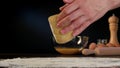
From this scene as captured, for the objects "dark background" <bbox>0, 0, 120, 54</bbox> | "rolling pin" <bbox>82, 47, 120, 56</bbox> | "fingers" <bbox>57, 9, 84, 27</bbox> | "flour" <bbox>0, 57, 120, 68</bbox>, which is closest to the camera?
"flour" <bbox>0, 57, 120, 68</bbox>

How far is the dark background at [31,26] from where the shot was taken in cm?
175

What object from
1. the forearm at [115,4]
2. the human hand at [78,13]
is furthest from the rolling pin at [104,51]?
the forearm at [115,4]

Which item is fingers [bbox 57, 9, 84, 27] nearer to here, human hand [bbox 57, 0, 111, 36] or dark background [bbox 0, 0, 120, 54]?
human hand [bbox 57, 0, 111, 36]

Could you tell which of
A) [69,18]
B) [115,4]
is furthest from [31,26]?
[115,4]

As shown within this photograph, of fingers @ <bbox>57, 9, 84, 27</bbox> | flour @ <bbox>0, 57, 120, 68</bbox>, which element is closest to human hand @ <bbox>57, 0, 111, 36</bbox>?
fingers @ <bbox>57, 9, 84, 27</bbox>

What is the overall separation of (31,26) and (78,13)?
15.0 inches

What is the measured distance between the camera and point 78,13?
154 cm

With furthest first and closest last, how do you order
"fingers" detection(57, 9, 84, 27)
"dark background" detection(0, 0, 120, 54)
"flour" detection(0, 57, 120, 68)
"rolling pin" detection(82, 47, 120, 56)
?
"dark background" detection(0, 0, 120, 54), "fingers" detection(57, 9, 84, 27), "rolling pin" detection(82, 47, 120, 56), "flour" detection(0, 57, 120, 68)

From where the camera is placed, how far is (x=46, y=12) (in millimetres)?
1774

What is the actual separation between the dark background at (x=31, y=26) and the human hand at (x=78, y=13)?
0.44 ft

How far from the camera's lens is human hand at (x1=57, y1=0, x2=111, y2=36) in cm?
154

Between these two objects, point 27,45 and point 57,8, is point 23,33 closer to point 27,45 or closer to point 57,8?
point 27,45

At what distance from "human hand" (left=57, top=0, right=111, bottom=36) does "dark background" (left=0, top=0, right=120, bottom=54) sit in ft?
0.44

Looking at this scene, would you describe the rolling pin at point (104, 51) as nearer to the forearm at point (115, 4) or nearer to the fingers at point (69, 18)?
the fingers at point (69, 18)
